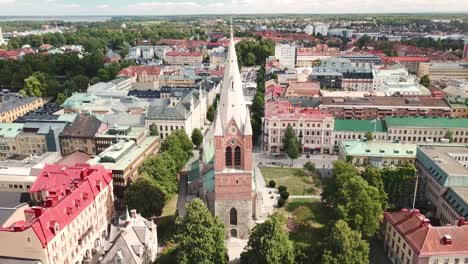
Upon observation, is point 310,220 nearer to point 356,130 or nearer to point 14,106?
point 356,130

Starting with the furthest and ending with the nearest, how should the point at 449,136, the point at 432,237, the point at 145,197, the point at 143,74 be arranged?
the point at 143,74 < the point at 449,136 < the point at 145,197 < the point at 432,237

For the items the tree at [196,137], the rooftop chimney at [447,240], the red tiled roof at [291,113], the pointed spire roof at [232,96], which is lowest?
the tree at [196,137]

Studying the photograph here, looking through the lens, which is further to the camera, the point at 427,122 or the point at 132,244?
the point at 427,122

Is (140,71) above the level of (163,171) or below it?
above

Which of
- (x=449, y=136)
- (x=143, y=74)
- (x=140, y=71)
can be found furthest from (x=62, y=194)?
(x=140, y=71)

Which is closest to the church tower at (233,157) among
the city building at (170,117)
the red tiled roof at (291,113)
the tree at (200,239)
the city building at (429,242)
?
the tree at (200,239)

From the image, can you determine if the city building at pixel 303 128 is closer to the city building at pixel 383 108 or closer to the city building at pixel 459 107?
the city building at pixel 383 108

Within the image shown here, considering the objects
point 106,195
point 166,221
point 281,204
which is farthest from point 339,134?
point 106,195
